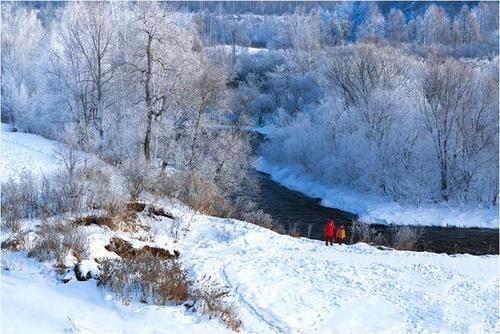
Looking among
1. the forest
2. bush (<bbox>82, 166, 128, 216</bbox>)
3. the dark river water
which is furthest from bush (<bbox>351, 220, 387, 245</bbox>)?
bush (<bbox>82, 166, 128, 216</bbox>)

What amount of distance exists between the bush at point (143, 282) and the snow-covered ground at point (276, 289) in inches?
9.4

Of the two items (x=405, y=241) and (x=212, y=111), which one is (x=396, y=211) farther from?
(x=212, y=111)

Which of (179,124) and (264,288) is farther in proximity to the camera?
(179,124)

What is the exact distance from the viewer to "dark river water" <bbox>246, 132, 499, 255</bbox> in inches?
899

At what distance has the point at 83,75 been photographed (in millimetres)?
32312

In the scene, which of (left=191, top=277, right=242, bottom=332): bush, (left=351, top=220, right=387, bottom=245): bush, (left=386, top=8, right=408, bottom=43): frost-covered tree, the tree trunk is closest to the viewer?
(left=191, top=277, right=242, bottom=332): bush

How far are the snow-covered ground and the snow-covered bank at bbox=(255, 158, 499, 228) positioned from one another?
11.7 metres

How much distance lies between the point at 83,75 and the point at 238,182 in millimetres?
11692

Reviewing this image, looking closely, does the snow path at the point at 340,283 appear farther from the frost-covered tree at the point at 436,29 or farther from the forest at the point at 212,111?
the frost-covered tree at the point at 436,29

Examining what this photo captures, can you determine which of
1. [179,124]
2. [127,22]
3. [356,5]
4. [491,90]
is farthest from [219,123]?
[356,5]

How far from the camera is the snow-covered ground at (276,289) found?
7992 millimetres

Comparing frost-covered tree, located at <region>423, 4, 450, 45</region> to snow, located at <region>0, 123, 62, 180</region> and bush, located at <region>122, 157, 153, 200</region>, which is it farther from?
bush, located at <region>122, 157, 153, 200</region>

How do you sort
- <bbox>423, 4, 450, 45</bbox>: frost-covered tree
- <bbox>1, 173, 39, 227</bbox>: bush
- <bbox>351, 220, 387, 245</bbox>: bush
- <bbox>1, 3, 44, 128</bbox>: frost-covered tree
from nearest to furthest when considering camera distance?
<bbox>1, 173, 39, 227</bbox>: bush, <bbox>351, 220, 387, 245</bbox>: bush, <bbox>1, 3, 44, 128</bbox>: frost-covered tree, <bbox>423, 4, 450, 45</bbox>: frost-covered tree

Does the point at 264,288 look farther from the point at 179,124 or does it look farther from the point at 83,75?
the point at 83,75
